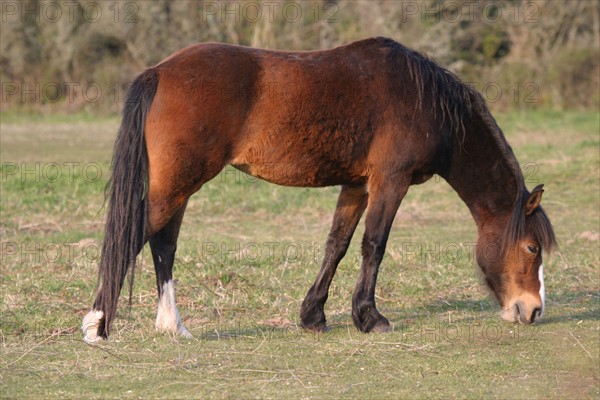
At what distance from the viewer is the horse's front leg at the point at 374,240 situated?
21.5 ft

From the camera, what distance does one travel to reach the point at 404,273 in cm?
875

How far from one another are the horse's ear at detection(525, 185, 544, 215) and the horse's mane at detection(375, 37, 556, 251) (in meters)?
0.04

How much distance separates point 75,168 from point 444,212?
17.8 feet

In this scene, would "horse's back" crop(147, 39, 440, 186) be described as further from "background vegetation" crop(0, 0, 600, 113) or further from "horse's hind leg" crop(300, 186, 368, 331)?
"background vegetation" crop(0, 0, 600, 113)

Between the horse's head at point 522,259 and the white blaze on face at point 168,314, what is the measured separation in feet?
→ 7.51

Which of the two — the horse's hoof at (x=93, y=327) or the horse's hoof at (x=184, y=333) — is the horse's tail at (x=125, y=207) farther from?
the horse's hoof at (x=184, y=333)

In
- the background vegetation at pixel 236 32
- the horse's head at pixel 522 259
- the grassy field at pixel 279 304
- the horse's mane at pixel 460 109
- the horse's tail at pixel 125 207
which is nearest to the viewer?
the grassy field at pixel 279 304

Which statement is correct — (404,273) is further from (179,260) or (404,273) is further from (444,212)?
(444,212)

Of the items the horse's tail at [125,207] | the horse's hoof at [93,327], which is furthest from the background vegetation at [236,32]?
the horse's hoof at [93,327]

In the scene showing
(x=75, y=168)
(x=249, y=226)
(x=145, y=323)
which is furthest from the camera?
(x=75, y=168)

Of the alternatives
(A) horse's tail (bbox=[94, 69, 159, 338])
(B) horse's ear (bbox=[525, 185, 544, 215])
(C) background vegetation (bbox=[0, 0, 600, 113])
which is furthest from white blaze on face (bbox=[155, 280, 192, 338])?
(C) background vegetation (bbox=[0, 0, 600, 113])

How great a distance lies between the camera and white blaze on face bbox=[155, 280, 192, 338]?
21.1ft

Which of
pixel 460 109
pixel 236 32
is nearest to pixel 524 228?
pixel 460 109

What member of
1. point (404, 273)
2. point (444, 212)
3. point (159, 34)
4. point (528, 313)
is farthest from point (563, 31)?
point (528, 313)
